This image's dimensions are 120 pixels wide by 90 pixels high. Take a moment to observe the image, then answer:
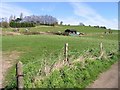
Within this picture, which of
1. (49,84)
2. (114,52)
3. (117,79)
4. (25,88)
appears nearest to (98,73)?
(117,79)

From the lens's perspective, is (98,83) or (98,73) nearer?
(98,83)

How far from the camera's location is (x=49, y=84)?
12.7 metres

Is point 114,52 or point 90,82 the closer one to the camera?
point 90,82

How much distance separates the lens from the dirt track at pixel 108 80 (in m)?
14.6

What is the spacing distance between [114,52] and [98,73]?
341 inches

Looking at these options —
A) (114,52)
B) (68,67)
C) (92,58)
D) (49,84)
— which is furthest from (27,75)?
(114,52)

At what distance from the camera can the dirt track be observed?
47.8ft

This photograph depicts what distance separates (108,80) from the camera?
15836 millimetres

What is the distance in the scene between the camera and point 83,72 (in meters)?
15.9

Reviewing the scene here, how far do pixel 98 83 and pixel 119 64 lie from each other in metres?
6.93

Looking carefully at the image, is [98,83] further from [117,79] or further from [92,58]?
[92,58]

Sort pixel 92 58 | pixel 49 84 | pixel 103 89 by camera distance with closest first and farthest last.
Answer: pixel 49 84, pixel 103 89, pixel 92 58

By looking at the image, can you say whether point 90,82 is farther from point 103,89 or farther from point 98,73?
point 98,73

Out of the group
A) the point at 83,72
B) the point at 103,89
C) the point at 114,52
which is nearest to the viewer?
the point at 103,89
